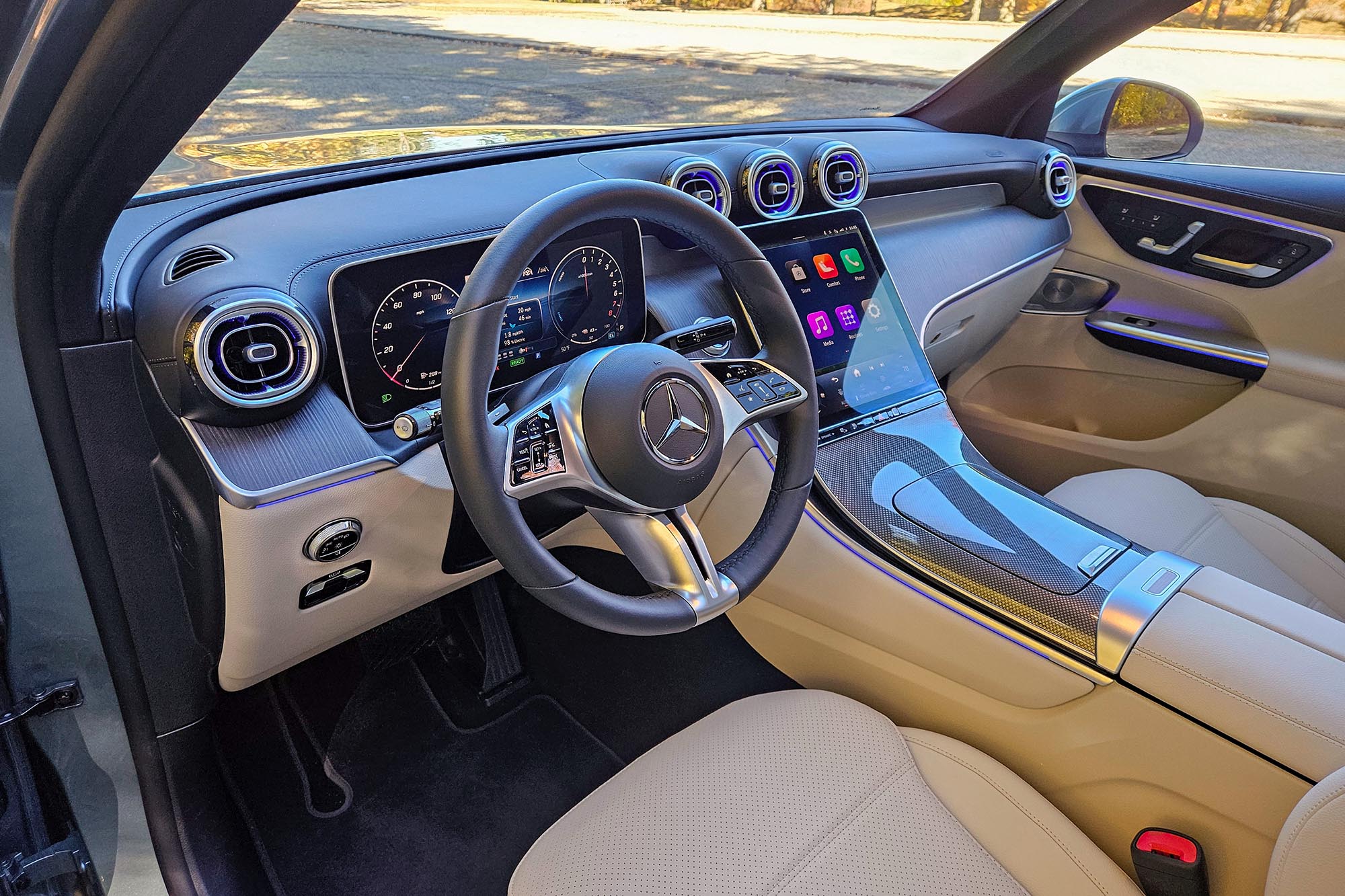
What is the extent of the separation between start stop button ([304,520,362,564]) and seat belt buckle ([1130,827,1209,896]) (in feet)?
3.70

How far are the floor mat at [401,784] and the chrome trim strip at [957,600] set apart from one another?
733mm

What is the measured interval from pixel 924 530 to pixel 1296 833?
0.63 metres

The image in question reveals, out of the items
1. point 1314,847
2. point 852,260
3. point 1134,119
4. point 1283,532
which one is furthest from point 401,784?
point 1134,119

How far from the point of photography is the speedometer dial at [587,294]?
1359 millimetres

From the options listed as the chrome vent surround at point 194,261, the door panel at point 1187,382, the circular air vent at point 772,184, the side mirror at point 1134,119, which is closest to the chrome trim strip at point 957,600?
the circular air vent at point 772,184

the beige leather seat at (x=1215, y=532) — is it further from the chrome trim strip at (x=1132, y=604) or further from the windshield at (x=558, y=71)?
the windshield at (x=558, y=71)

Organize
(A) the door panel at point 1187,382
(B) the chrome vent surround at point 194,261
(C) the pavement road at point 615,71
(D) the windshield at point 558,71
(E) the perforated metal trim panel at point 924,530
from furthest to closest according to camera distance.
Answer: (A) the door panel at point 1187,382, (C) the pavement road at point 615,71, (D) the windshield at point 558,71, (E) the perforated metal trim panel at point 924,530, (B) the chrome vent surround at point 194,261

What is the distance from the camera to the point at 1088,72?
235 centimetres

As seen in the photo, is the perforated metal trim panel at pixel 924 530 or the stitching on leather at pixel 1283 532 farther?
the stitching on leather at pixel 1283 532

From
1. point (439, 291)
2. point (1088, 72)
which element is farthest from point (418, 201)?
point (1088, 72)

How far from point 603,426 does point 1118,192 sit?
6.32 ft

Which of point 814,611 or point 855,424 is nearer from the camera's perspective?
point 814,611

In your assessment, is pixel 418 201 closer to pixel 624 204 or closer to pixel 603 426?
pixel 624 204

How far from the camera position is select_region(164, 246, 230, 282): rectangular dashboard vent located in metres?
1.16
